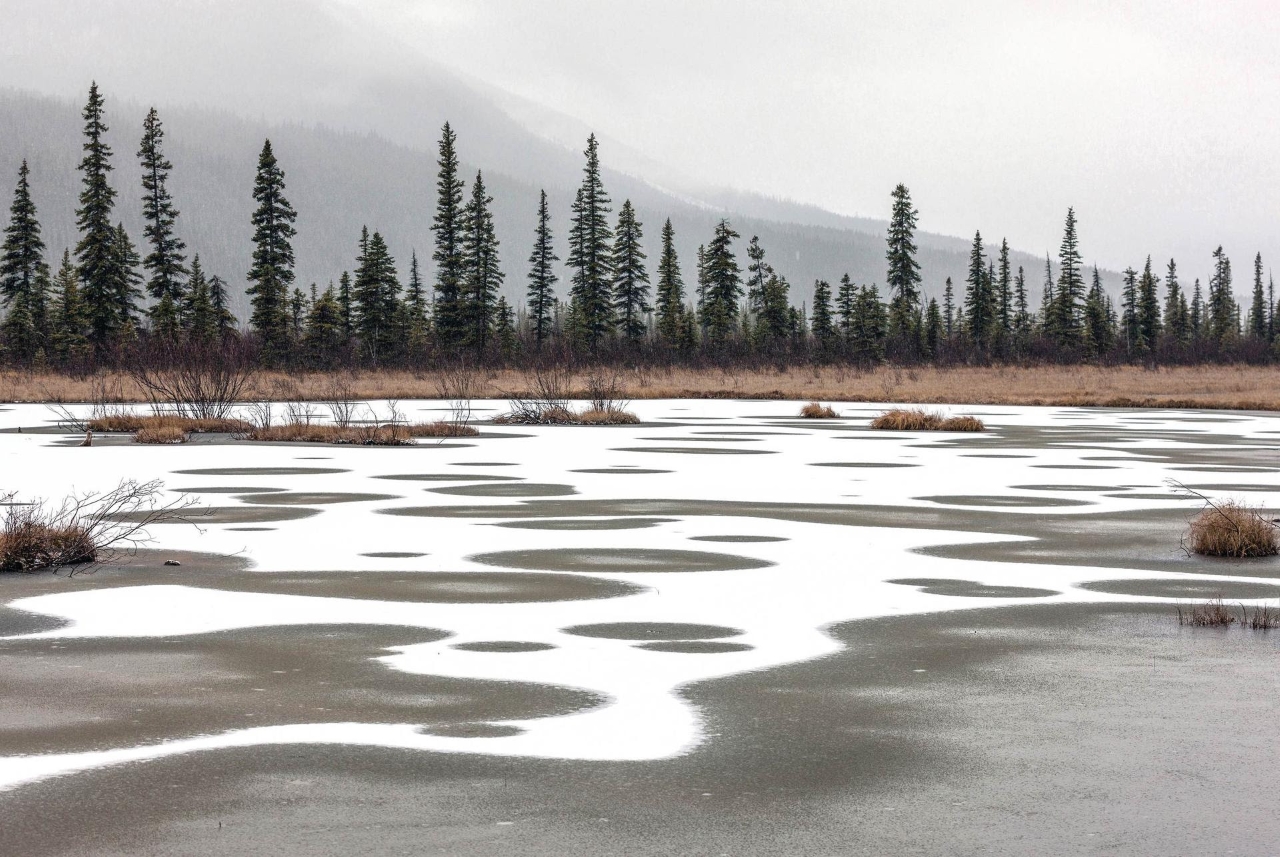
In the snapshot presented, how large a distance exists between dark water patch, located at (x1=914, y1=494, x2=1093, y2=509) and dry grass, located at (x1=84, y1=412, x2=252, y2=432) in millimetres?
17089

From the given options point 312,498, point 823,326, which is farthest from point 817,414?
point 823,326

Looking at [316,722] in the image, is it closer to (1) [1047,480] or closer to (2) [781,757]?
(2) [781,757]

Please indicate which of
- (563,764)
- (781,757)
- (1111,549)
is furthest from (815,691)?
(1111,549)

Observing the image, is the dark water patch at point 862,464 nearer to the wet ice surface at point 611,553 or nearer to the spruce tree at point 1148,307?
the wet ice surface at point 611,553

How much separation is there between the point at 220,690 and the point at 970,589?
19.0ft

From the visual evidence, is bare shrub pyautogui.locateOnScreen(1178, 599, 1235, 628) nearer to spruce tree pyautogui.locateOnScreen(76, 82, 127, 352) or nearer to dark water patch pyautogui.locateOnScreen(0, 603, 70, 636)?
dark water patch pyautogui.locateOnScreen(0, 603, 70, 636)

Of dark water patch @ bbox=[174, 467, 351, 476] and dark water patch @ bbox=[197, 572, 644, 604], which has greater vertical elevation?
dark water patch @ bbox=[174, 467, 351, 476]

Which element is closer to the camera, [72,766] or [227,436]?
[72,766]

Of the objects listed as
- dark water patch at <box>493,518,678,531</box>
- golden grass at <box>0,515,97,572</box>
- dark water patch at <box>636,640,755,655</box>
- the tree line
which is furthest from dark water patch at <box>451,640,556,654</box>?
the tree line

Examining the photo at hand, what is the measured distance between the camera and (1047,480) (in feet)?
63.8

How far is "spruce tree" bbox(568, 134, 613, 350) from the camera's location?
96.6 metres

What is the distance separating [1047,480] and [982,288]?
96.6 meters

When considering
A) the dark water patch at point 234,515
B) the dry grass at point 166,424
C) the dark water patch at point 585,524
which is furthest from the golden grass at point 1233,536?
the dry grass at point 166,424

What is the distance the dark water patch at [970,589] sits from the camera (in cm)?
1049
